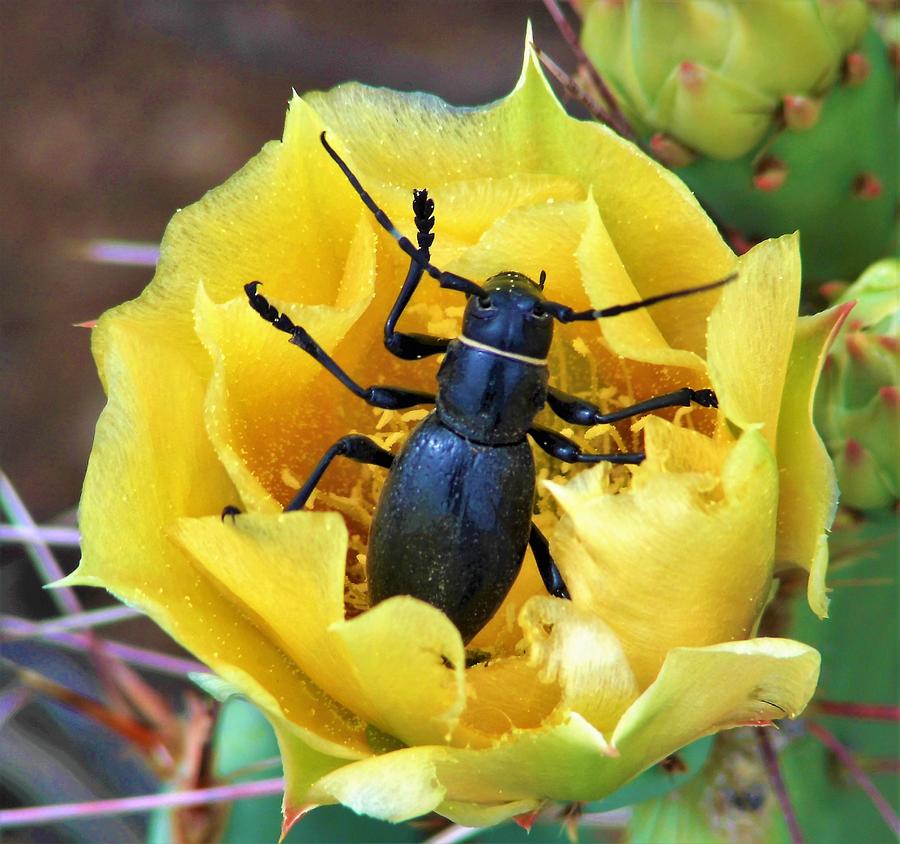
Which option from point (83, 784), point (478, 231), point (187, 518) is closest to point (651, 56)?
point (478, 231)

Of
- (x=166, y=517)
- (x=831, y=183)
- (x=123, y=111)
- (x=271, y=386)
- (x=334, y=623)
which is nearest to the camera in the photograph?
(x=334, y=623)

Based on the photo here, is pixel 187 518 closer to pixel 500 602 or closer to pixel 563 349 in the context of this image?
pixel 500 602

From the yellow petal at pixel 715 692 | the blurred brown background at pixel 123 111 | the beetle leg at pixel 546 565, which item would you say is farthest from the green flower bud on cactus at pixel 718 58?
the blurred brown background at pixel 123 111

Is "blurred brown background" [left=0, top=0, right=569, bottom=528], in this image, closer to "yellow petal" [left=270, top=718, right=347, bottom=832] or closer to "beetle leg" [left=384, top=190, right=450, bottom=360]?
"beetle leg" [left=384, top=190, right=450, bottom=360]

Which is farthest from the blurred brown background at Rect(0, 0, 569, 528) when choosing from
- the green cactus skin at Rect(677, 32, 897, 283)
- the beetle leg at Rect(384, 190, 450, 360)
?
the beetle leg at Rect(384, 190, 450, 360)

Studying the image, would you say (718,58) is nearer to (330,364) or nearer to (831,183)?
(831,183)

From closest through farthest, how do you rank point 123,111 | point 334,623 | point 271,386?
point 334,623
point 271,386
point 123,111

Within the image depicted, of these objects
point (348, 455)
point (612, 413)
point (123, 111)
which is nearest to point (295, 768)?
point (348, 455)
